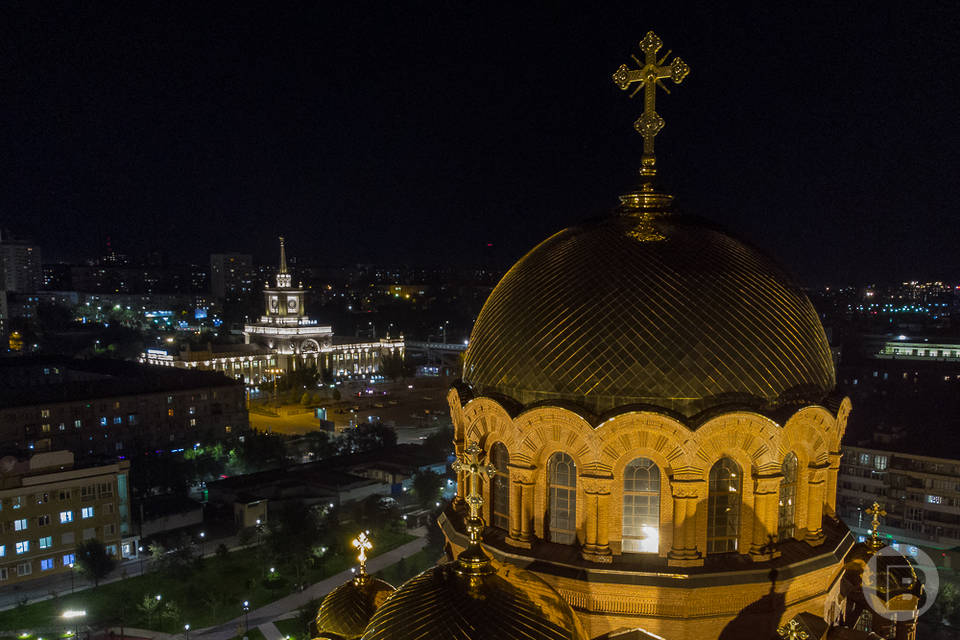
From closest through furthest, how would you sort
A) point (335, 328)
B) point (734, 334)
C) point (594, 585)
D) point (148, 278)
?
point (594, 585) < point (734, 334) < point (335, 328) < point (148, 278)

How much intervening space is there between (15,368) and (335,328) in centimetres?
6856

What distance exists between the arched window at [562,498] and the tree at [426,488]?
1094 inches

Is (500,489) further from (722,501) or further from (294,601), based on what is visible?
(294,601)

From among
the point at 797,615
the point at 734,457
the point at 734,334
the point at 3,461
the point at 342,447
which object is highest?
the point at 734,334

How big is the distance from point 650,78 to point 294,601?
2589cm

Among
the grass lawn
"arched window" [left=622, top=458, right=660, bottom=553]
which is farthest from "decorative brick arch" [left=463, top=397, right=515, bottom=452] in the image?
the grass lawn

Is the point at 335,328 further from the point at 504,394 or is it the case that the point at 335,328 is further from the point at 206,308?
the point at 504,394

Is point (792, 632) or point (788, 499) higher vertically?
point (788, 499)

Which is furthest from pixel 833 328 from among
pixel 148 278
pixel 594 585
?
pixel 148 278

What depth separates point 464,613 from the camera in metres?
8.45

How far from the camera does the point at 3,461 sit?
29.9 metres

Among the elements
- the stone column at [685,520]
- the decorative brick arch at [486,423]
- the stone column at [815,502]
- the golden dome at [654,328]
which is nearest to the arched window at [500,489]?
the decorative brick arch at [486,423]

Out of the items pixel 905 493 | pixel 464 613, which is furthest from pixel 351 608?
pixel 905 493

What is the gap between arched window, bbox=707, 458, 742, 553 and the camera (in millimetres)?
10438
